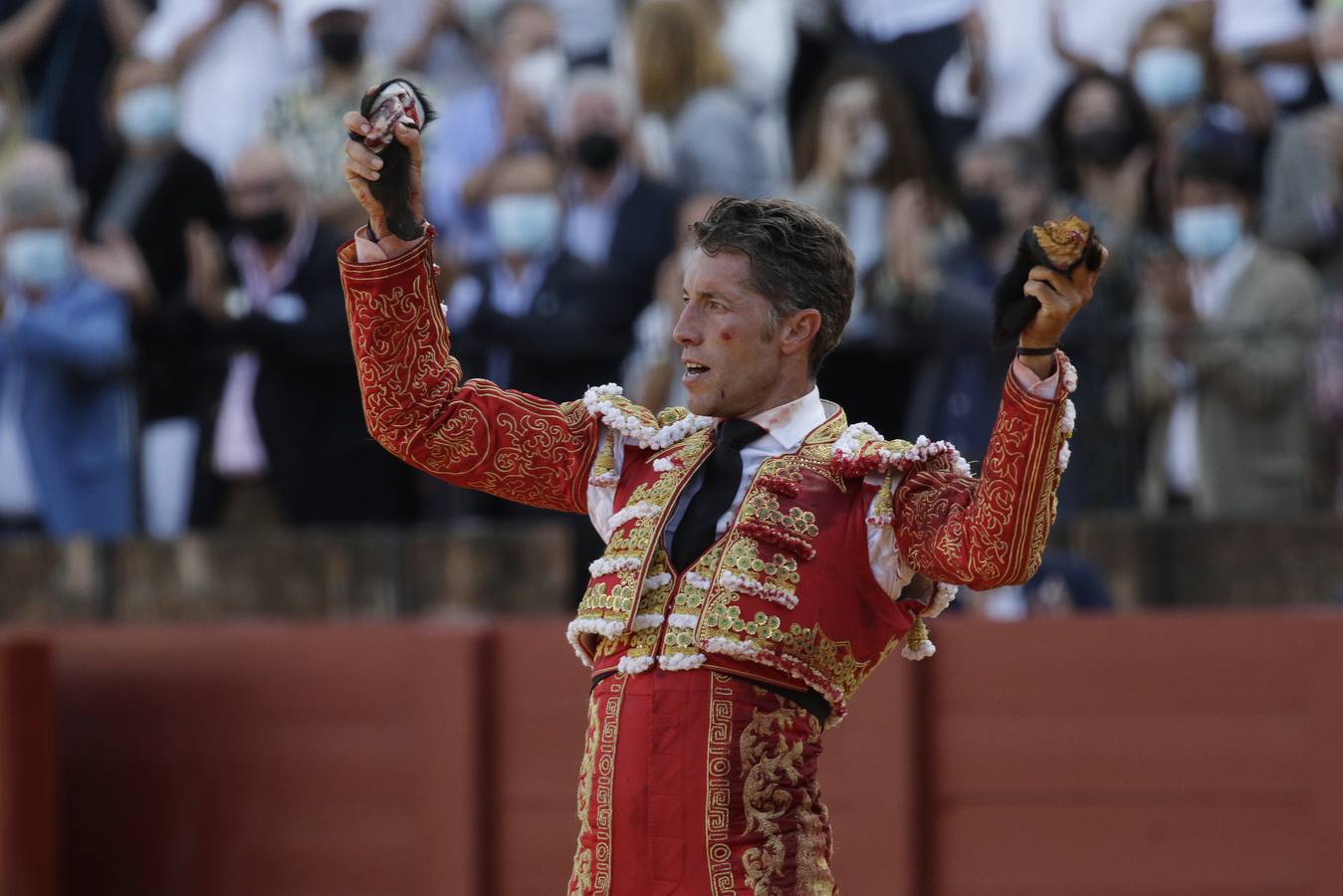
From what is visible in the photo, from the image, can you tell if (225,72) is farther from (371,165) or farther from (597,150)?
(371,165)

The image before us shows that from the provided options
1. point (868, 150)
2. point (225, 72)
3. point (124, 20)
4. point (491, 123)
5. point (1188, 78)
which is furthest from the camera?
point (124, 20)

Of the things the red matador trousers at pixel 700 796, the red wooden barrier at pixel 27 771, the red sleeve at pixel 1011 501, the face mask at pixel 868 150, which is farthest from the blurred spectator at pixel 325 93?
the red sleeve at pixel 1011 501

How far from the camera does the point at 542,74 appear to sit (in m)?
6.80

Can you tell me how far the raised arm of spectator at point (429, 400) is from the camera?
2600 mm

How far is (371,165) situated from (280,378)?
4.21 metres

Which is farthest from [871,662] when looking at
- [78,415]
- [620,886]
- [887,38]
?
[78,415]

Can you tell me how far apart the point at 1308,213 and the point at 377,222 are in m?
4.11

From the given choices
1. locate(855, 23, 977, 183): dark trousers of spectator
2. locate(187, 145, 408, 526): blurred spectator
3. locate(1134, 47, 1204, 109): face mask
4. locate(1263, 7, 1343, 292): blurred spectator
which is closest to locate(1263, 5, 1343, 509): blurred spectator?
locate(1263, 7, 1343, 292): blurred spectator

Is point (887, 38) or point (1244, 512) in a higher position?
point (887, 38)

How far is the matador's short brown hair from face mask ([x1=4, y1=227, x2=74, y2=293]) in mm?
4812

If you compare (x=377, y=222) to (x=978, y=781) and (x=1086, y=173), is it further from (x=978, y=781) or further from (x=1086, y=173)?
(x=1086, y=173)

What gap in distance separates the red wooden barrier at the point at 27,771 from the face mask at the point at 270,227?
1.48m

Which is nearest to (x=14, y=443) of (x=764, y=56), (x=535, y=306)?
(x=535, y=306)

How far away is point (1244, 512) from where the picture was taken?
616cm
